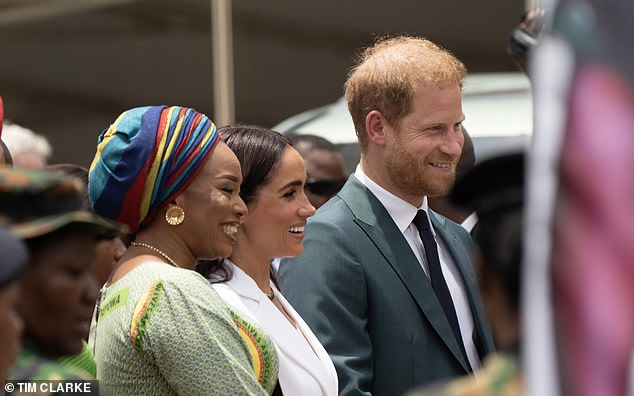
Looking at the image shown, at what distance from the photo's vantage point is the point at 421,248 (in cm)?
433

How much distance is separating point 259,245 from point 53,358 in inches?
65.6

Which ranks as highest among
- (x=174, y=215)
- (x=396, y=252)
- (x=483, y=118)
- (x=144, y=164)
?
(x=144, y=164)

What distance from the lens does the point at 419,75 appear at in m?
4.43

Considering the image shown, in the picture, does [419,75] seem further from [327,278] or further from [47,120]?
[47,120]

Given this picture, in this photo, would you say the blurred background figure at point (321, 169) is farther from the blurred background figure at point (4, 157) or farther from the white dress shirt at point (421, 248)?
the blurred background figure at point (4, 157)

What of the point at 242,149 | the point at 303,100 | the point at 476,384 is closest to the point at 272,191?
the point at 242,149

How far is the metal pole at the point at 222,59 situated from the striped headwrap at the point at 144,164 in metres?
6.15

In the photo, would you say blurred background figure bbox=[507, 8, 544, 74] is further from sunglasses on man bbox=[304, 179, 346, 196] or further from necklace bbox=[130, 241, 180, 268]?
sunglasses on man bbox=[304, 179, 346, 196]

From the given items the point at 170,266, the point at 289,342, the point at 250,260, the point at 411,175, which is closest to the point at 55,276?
the point at 170,266

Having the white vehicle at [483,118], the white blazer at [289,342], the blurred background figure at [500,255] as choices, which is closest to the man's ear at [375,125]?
the white blazer at [289,342]

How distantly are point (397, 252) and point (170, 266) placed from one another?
3.65ft

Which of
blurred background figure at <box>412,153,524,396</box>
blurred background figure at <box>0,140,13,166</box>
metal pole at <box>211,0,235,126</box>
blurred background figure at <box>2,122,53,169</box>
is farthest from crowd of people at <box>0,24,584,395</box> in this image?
metal pole at <box>211,0,235,126</box>

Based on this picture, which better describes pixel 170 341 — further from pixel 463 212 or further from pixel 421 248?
pixel 463 212

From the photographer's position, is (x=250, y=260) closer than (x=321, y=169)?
Yes
